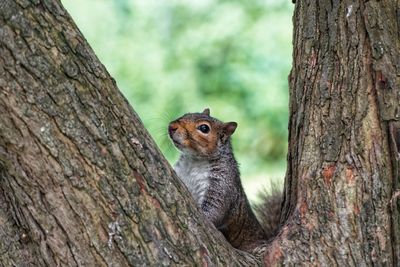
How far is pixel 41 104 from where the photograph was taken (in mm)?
1812

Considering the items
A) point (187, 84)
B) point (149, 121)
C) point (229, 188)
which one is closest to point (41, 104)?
point (229, 188)

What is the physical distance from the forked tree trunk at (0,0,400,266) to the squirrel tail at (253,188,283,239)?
0.88 m

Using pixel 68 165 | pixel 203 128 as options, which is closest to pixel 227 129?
pixel 203 128

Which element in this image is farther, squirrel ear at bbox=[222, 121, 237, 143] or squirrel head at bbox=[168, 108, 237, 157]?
squirrel ear at bbox=[222, 121, 237, 143]

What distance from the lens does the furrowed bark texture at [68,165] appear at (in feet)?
5.93

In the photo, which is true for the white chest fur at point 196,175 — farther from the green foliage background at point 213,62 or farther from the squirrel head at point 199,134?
the green foliage background at point 213,62

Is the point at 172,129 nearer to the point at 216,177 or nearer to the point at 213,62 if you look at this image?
the point at 216,177

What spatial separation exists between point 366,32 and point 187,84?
13.5ft

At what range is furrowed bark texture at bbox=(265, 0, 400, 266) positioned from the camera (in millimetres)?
2156

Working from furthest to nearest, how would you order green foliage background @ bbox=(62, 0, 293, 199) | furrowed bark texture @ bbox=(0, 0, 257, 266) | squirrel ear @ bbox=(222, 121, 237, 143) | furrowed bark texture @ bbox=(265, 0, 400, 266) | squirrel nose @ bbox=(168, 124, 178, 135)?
green foliage background @ bbox=(62, 0, 293, 199), squirrel ear @ bbox=(222, 121, 237, 143), squirrel nose @ bbox=(168, 124, 178, 135), furrowed bark texture @ bbox=(265, 0, 400, 266), furrowed bark texture @ bbox=(0, 0, 257, 266)

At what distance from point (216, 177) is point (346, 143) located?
90cm

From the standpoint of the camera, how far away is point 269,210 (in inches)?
125

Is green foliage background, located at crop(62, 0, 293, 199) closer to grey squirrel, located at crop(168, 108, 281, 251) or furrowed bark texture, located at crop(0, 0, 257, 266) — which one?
grey squirrel, located at crop(168, 108, 281, 251)

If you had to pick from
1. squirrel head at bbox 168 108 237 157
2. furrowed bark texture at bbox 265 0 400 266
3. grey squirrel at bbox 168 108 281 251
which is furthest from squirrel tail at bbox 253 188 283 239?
furrowed bark texture at bbox 265 0 400 266
